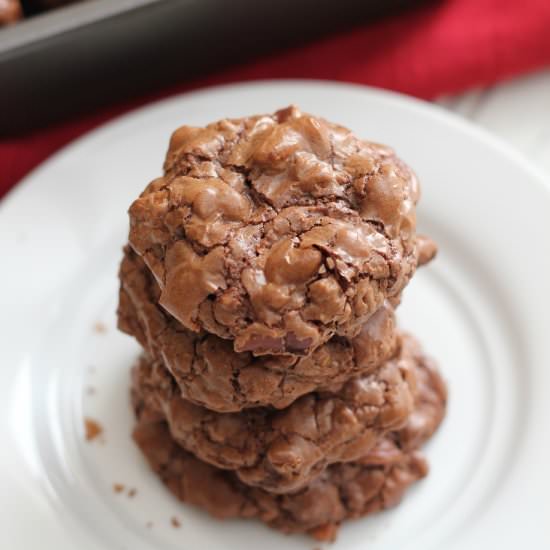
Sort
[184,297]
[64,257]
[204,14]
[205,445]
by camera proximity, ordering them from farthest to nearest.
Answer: [204,14], [64,257], [205,445], [184,297]

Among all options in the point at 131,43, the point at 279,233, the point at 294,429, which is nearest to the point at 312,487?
the point at 294,429

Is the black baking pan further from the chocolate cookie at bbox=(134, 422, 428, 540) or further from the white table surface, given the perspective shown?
the chocolate cookie at bbox=(134, 422, 428, 540)

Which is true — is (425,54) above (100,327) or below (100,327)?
above

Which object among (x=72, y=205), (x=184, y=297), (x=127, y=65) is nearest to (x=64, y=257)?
(x=72, y=205)

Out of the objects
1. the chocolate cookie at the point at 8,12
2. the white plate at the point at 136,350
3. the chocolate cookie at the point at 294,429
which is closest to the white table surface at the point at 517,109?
the white plate at the point at 136,350

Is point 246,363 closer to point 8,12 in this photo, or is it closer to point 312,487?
point 312,487

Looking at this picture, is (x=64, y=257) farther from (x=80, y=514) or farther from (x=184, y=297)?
(x=184, y=297)
